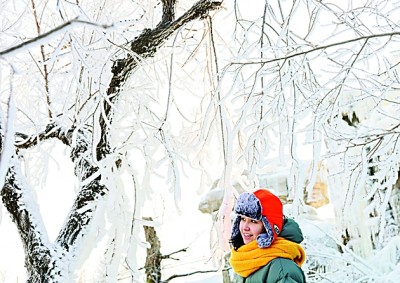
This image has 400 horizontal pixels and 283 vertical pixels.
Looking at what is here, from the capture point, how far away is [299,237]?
86.4 inches

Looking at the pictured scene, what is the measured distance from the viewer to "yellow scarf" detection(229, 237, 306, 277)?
2.05m

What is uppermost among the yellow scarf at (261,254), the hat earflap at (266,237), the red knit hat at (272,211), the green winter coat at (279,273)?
the red knit hat at (272,211)

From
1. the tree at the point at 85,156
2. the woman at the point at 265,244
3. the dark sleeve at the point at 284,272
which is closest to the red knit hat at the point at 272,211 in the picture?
the woman at the point at 265,244

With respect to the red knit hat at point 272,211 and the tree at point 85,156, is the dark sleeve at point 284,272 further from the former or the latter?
the tree at point 85,156

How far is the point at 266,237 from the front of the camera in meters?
2.10

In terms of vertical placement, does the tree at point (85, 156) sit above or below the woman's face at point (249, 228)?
above

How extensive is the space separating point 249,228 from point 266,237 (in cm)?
10

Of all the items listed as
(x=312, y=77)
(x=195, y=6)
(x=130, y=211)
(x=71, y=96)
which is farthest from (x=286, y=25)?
(x=71, y=96)

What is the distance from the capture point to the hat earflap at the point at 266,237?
2080mm

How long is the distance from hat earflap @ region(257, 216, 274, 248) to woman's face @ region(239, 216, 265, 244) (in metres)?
0.03

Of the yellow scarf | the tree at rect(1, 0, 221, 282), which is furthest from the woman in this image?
the tree at rect(1, 0, 221, 282)

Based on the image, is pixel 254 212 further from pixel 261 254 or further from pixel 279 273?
pixel 279 273

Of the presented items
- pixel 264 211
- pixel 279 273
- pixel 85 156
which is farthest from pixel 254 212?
pixel 85 156

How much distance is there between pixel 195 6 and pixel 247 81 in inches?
31.4
